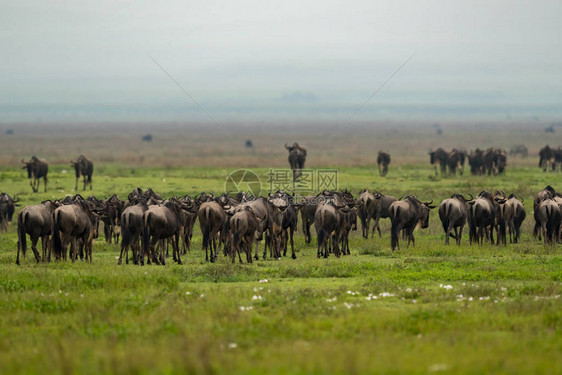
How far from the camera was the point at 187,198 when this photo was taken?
83.0ft

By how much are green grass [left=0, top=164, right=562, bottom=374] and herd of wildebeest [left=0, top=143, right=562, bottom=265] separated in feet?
3.18

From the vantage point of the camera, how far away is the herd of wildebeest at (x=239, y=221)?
1955 cm

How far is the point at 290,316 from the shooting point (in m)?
12.7

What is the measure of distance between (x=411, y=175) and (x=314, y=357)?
47.3 metres

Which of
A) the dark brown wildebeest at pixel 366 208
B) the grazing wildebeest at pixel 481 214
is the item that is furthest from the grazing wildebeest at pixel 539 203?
the dark brown wildebeest at pixel 366 208

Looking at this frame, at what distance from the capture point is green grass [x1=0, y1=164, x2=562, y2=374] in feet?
30.6

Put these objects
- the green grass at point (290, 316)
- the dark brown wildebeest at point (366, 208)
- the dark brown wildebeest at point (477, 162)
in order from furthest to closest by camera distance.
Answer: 1. the dark brown wildebeest at point (477, 162)
2. the dark brown wildebeest at point (366, 208)
3. the green grass at point (290, 316)

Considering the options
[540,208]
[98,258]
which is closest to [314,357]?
[98,258]

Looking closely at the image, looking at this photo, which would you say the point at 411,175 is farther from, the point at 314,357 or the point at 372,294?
the point at 314,357

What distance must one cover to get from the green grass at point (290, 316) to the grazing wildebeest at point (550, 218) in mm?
2125

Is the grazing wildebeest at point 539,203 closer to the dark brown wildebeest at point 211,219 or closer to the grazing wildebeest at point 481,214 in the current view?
the grazing wildebeest at point 481,214

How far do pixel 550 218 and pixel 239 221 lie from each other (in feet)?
32.7

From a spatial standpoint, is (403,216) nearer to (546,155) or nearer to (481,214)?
(481,214)

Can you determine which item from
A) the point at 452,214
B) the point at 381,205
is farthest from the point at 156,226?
the point at 381,205
